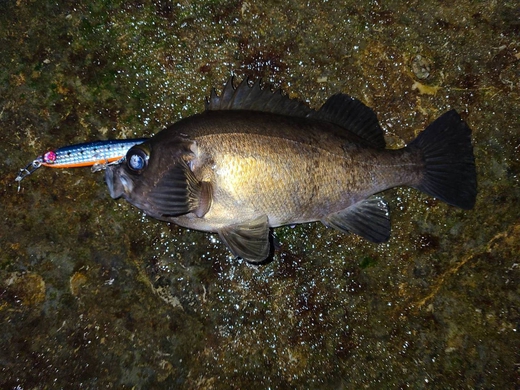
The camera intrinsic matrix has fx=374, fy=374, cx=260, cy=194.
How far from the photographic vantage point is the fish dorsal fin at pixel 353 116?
273 centimetres

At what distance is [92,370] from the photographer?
111 inches

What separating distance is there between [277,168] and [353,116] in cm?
75

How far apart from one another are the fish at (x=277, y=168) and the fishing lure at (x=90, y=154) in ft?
0.95

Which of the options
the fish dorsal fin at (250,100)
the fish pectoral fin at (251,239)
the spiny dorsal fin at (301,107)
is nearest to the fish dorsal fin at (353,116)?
the spiny dorsal fin at (301,107)

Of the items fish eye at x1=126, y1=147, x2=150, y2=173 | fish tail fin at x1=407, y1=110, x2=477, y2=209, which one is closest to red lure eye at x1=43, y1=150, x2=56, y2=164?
fish eye at x1=126, y1=147, x2=150, y2=173

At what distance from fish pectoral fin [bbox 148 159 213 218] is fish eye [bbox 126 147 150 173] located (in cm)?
17

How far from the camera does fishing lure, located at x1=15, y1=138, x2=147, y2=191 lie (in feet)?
8.91

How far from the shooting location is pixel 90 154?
8.94 ft

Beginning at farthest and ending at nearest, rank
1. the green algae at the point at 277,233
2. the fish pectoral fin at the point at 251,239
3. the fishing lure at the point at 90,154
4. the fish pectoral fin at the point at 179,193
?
the green algae at the point at 277,233
the fishing lure at the point at 90,154
the fish pectoral fin at the point at 251,239
the fish pectoral fin at the point at 179,193

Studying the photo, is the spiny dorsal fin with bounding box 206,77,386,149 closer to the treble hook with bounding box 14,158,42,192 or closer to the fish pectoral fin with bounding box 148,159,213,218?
the fish pectoral fin with bounding box 148,159,213,218

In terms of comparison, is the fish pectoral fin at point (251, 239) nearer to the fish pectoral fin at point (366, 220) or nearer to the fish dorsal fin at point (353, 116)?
the fish pectoral fin at point (366, 220)

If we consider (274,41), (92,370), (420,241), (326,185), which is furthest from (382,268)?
(92,370)

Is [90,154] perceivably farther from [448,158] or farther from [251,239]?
[448,158]

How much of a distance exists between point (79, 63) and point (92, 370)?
2377 mm
